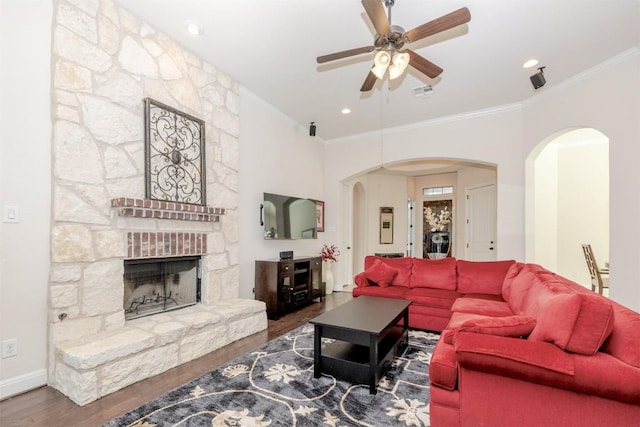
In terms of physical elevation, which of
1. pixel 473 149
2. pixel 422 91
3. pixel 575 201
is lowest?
pixel 575 201

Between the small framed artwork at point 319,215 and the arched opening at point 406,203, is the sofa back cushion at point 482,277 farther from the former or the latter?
the arched opening at point 406,203

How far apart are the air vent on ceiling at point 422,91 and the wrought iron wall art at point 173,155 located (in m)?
2.90

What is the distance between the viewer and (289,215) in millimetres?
5016

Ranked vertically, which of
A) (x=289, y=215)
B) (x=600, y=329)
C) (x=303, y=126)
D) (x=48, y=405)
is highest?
(x=303, y=126)

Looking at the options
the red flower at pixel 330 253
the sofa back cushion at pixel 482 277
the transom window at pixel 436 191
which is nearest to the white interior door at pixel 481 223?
the transom window at pixel 436 191

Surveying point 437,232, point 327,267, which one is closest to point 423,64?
point 327,267

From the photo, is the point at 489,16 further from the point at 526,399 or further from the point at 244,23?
the point at 526,399

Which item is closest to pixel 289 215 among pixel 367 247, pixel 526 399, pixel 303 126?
pixel 303 126

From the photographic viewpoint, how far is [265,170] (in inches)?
187

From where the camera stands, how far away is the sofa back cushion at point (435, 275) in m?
4.02

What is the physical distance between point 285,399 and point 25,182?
2.49 metres

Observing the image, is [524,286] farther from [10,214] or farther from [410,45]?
[10,214]

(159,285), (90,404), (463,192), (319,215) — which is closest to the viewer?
(90,404)

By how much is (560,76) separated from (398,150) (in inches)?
98.1
